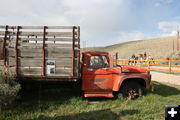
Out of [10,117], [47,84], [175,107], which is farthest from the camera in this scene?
[47,84]

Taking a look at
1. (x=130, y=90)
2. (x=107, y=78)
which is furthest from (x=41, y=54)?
(x=130, y=90)

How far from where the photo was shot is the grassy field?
4.54 metres

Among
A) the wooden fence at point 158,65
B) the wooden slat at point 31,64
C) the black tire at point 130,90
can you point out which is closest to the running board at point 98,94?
the black tire at point 130,90

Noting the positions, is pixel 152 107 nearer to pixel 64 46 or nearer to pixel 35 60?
pixel 64 46

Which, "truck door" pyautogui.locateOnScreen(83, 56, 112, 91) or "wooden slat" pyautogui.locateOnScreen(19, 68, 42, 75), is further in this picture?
"truck door" pyautogui.locateOnScreen(83, 56, 112, 91)

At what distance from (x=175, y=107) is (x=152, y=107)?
13.0 ft

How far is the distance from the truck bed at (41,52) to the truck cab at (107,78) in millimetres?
599

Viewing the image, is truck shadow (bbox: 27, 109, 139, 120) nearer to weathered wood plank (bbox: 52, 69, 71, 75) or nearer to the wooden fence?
weathered wood plank (bbox: 52, 69, 71, 75)

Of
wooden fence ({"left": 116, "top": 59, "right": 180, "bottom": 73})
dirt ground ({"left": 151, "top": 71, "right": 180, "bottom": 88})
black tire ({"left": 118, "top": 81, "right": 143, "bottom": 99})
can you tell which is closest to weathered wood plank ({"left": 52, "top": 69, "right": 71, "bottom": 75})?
black tire ({"left": 118, "top": 81, "right": 143, "bottom": 99})

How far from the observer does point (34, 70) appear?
17.5 ft

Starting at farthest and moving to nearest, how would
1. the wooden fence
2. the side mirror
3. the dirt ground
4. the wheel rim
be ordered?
1. the wooden fence
2. the dirt ground
3. the wheel rim
4. the side mirror

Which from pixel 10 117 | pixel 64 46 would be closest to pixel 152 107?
pixel 64 46

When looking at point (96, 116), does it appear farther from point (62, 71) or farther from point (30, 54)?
point (30, 54)

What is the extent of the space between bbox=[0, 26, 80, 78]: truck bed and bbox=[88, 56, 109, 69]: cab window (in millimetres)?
758
